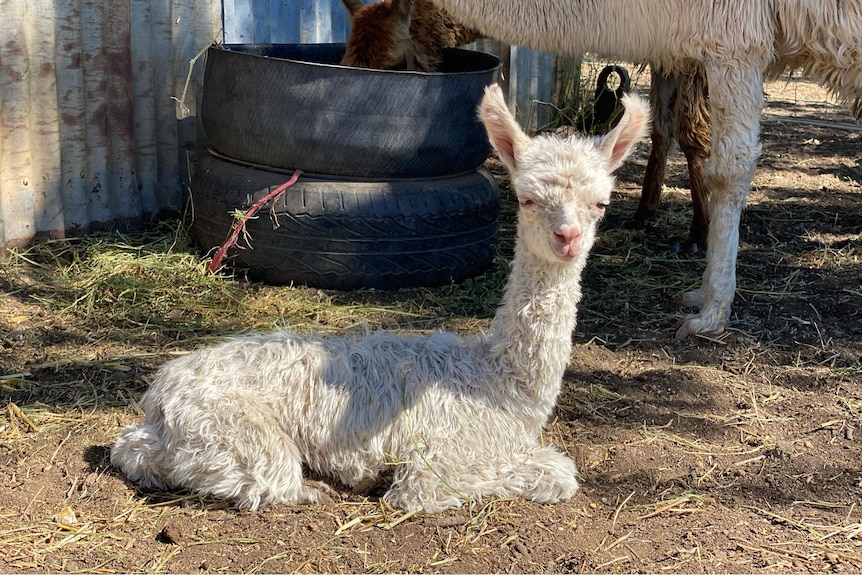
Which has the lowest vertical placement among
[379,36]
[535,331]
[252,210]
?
[535,331]

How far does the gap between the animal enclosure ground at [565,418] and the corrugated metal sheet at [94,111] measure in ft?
0.90

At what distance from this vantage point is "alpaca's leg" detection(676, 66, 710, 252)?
584 centimetres

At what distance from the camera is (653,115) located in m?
6.16

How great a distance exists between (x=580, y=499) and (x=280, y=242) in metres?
2.45

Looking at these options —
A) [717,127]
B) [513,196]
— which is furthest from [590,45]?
[513,196]

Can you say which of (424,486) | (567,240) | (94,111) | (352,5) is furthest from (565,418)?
(94,111)

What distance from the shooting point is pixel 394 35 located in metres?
5.67

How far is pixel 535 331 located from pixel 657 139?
341 cm

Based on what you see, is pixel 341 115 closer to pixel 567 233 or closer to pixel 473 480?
pixel 567 233

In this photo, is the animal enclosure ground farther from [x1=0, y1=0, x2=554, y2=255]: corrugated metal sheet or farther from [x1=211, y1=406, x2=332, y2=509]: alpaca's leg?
[x1=0, y1=0, x2=554, y2=255]: corrugated metal sheet

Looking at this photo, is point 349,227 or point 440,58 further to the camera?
point 440,58

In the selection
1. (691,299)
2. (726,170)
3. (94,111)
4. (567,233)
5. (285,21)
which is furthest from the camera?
(285,21)

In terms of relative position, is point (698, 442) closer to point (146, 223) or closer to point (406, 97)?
point (406, 97)

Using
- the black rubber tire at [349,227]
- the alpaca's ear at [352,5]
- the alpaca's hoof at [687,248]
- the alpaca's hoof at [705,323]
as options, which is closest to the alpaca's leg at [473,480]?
the alpaca's hoof at [705,323]
